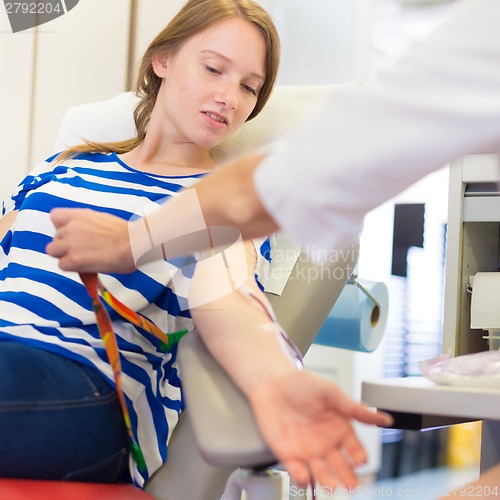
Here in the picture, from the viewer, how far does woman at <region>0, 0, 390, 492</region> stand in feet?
2.84

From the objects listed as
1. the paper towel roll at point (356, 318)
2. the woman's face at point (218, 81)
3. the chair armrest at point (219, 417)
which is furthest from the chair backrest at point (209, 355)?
the paper towel roll at point (356, 318)

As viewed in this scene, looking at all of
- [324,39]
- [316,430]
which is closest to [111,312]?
[316,430]

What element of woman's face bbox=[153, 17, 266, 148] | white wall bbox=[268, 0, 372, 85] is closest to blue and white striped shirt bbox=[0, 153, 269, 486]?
woman's face bbox=[153, 17, 266, 148]

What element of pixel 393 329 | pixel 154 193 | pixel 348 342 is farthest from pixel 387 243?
pixel 154 193

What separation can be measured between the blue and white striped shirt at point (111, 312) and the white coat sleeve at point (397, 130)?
1.90 feet

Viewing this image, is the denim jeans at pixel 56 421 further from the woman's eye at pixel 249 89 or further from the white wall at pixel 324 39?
the white wall at pixel 324 39

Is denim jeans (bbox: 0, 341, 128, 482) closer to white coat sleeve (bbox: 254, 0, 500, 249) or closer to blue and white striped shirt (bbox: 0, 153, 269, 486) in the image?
blue and white striped shirt (bbox: 0, 153, 269, 486)

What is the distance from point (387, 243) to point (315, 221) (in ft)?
13.0

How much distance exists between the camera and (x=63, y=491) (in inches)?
33.4

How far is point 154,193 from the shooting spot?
1222 millimetres

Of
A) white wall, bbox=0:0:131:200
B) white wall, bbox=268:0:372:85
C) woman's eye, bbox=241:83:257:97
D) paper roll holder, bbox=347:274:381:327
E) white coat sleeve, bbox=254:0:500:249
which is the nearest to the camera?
white coat sleeve, bbox=254:0:500:249

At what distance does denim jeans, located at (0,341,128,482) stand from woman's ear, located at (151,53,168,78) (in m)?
0.63

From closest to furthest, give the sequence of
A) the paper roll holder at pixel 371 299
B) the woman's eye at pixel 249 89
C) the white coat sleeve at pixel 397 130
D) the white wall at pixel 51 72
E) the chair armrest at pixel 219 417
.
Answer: the white coat sleeve at pixel 397 130 < the chair armrest at pixel 219 417 < the woman's eye at pixel 249 89 < the paper roll holder at pixel 371 299 < the white wall at pixel 51 72

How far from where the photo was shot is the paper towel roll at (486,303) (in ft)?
3.87
